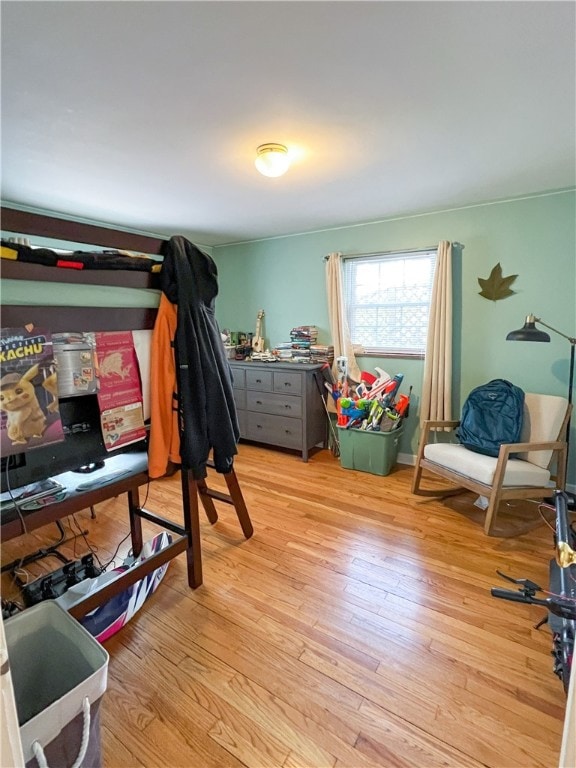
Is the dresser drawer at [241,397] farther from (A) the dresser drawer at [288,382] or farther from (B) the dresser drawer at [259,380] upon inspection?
(A) the dresser drawer at [288,382]

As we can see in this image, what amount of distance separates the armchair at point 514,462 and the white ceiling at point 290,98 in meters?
1.62

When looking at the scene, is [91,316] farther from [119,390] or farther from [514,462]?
[514,462]

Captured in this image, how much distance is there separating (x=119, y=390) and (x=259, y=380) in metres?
2.27

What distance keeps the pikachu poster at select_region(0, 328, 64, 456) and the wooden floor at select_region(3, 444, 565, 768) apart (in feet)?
3.28

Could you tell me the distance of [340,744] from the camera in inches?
45.3

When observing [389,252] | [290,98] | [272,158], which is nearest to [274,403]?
[389,252]

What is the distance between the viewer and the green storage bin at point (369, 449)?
3.13 meters

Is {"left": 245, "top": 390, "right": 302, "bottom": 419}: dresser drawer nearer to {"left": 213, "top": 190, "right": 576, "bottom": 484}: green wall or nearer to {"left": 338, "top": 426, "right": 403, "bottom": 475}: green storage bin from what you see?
{"left": 338, "top": 426, "right": 403, "bottom": 475}: green storage bin

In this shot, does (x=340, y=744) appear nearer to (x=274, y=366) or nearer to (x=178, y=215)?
(x=274, y=366)

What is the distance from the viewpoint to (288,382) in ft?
11.4

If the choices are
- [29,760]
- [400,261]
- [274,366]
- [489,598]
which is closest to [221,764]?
[29,760]

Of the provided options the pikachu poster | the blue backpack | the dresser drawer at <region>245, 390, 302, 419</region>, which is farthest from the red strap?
the blue backpack

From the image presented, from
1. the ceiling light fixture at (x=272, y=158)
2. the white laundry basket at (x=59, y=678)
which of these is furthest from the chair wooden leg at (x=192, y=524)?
the ceiling light fixture at (x=272, y=158)

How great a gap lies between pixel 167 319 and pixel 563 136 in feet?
7.35
